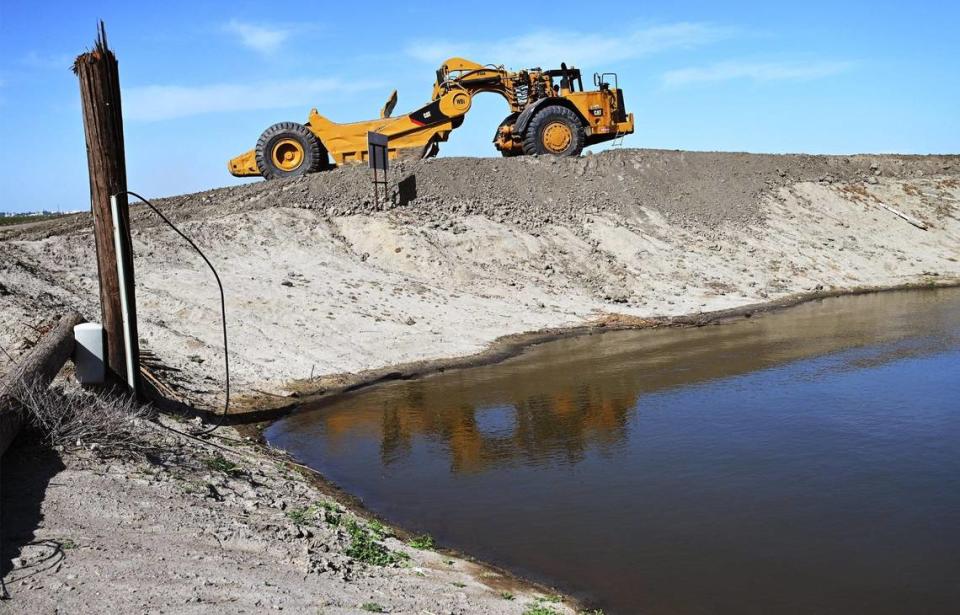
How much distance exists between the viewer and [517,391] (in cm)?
1423

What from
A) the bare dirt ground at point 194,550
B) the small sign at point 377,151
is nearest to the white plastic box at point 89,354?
the bare dirt ground at point 194,550

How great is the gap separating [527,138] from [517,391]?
621 inches

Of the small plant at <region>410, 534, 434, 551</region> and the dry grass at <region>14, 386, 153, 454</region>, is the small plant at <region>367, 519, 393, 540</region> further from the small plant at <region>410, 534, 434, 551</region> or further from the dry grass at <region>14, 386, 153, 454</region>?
the dry grass at <region>14, 386, 153, 454</region>

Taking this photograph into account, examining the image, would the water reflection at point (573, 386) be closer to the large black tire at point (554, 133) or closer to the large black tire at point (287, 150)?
the large black tire at point (554, 133)

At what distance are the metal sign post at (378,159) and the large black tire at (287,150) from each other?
3269 mm

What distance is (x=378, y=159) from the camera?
23891 millimetres

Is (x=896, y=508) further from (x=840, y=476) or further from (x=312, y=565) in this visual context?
(x=312, y=565)

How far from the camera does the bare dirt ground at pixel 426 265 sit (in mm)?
7074

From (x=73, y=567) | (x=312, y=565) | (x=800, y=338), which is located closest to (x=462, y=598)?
(x=312, y=565)

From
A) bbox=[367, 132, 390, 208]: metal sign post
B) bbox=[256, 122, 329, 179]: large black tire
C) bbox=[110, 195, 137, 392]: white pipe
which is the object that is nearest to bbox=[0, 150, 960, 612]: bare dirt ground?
bbox=[367, 132, 390, 208]: metal sign post

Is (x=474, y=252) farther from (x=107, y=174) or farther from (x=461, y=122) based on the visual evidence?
(x=107, y=174)

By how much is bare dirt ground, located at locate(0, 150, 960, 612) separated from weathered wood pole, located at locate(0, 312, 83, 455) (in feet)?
1.89

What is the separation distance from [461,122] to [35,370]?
20.9m

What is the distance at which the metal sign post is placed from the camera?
23.3 m
